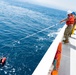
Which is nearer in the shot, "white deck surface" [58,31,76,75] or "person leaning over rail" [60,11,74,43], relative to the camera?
"white deck surface" [58,31,76,75]

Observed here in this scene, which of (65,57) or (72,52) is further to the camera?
(72,52)

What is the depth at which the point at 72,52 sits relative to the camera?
7684 mm

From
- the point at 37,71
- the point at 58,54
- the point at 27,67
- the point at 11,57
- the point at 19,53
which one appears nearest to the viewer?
the point at 37,71

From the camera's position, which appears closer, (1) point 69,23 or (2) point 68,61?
(2) point 68,61

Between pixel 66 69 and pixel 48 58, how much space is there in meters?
0.92

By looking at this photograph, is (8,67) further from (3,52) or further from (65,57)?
(65,57)

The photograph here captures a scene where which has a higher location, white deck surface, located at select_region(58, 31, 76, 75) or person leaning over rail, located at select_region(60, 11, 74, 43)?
person leaning over rail, located at select_region(60, 11, 74, 43)

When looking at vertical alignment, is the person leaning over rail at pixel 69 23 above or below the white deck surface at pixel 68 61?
above

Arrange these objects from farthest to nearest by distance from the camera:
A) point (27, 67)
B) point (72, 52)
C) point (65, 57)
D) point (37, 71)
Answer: point (27, 67) < point (72, 52) < point (65, 57) < point (37, 71)

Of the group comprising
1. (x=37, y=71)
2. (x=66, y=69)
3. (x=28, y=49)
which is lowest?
(x=28, y=49)

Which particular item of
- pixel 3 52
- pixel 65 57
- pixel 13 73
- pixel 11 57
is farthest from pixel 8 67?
pixel 65 57

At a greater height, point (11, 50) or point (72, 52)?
point (72, 52)

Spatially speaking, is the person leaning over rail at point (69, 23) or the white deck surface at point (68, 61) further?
the person leaning over rail at point (69, 23)

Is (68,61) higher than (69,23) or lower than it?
lower
